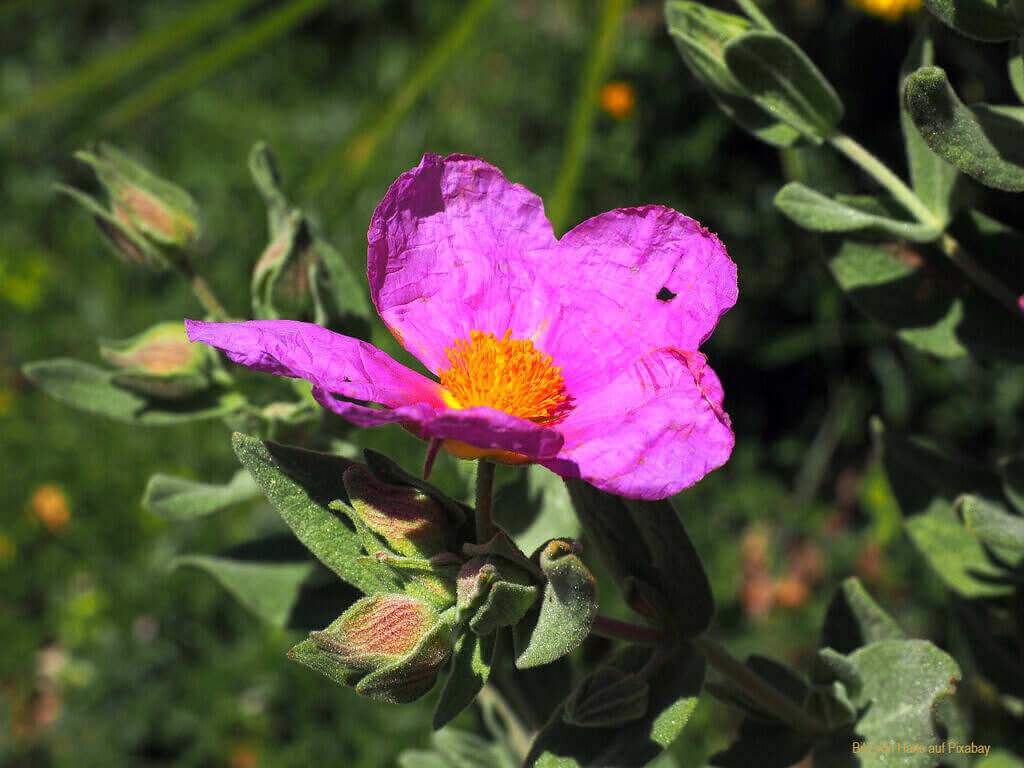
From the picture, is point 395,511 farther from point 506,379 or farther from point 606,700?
point 606,700

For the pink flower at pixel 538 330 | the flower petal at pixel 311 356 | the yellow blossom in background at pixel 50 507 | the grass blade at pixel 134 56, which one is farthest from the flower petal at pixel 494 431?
the yellow blossom in background at pixel 50 507

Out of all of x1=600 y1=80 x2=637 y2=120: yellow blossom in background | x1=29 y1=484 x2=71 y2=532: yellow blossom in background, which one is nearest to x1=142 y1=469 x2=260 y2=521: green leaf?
x1=600 y1=80 x2=637 y2=120: yellow blossom in background

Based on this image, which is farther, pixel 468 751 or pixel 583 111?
pixel 583 111

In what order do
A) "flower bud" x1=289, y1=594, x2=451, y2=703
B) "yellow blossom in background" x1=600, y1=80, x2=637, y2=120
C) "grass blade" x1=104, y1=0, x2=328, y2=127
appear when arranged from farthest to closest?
1. "yellow blossom in background" x1=600, y1=80, x2=637, y2=120
2. "grass blade" x1=104, y1=0, x2=328, y2=127
3. "flower bud" x1=289, y1=594, x2=451, y2=703

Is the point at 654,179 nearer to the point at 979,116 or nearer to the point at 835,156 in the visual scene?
the point at 835,156

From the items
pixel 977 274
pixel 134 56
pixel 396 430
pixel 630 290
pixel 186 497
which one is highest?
pixel 630 290

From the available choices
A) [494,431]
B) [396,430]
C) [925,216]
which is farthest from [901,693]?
[396,430]

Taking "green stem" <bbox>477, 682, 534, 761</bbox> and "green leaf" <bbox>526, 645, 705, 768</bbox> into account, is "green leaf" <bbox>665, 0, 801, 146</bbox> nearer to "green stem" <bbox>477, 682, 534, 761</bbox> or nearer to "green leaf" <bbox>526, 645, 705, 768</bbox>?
"green leaf" <bbox>526, 645, 705, 768</bbox>

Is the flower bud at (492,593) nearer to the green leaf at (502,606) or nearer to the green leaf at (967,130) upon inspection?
the green leaf at (502,606)
